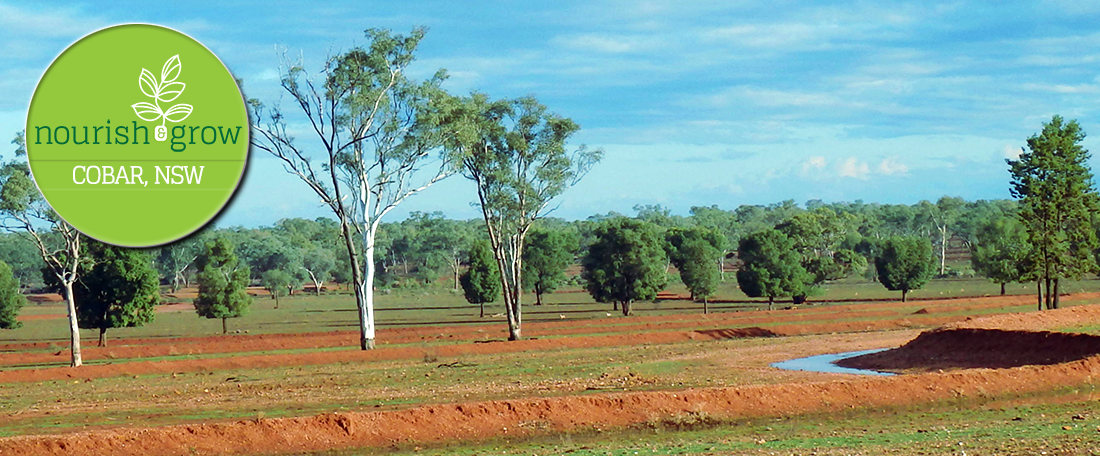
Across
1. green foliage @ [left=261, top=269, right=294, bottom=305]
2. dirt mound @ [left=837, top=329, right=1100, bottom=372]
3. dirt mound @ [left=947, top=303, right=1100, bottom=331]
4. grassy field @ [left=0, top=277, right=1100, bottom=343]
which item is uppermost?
green foliage @ [left=261, top=269, right=294, bottom=305]

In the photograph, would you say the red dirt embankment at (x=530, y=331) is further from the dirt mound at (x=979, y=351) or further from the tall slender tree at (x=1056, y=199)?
the dirt mound at (x=979, y=351)

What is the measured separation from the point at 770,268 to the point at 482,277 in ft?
77.8

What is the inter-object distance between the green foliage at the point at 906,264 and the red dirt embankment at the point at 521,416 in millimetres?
64841

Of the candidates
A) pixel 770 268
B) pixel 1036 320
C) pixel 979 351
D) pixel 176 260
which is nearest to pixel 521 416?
pixel 979 351

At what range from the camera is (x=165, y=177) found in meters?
13.9

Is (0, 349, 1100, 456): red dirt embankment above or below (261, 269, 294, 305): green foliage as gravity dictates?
below

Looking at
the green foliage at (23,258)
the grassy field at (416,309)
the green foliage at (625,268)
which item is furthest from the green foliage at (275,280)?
the green foliage at (625,268)

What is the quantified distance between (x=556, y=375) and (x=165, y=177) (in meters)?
22.3

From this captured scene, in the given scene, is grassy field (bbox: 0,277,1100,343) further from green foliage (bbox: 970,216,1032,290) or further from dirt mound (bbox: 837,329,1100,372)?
dirt mound (bbox: 837,329,1100,372)

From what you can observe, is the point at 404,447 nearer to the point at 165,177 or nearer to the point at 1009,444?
the point at 165,177

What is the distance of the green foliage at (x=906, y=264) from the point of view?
303 feet

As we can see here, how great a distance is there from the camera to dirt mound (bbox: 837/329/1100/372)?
34.0 m

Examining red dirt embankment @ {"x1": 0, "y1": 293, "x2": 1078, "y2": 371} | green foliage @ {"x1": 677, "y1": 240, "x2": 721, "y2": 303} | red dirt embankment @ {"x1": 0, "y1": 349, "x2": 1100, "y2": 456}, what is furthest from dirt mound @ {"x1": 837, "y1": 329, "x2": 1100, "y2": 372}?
green foliage @ {"x1": 677, "y1": 240, "x2": 721, "y2": 303}

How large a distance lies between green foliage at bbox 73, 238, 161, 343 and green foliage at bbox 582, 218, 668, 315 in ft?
118
